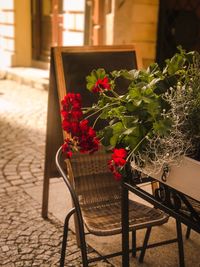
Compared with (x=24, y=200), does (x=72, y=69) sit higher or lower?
higher

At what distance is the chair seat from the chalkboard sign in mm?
733

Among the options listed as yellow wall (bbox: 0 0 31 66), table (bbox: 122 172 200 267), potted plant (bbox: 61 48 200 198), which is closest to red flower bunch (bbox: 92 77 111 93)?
potted plant (bbox: 61 48 200 198)

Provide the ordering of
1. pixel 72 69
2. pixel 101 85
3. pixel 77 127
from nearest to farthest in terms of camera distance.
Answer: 1. pixel 77 127
2. pixel 101 85
3. pixel 72 69

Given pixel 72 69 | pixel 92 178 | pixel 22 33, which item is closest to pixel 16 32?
pixel 22 33

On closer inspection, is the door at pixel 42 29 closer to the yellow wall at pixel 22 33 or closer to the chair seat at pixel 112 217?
the yellow wall at pixel 22 33

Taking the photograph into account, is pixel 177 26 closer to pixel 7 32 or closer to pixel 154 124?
pixel 154 124

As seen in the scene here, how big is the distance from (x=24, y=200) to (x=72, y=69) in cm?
138

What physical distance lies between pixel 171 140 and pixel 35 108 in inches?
241

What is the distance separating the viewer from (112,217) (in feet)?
8.40

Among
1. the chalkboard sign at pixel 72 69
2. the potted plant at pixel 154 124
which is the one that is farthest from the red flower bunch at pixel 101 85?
the chalkboard sign at pixel 72 69

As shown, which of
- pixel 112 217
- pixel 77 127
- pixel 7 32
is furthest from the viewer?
pixel 7 32

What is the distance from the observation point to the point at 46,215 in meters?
3.52

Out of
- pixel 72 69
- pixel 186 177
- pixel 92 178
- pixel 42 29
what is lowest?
pixel 92 178

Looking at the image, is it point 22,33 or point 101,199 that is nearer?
point 101,199
